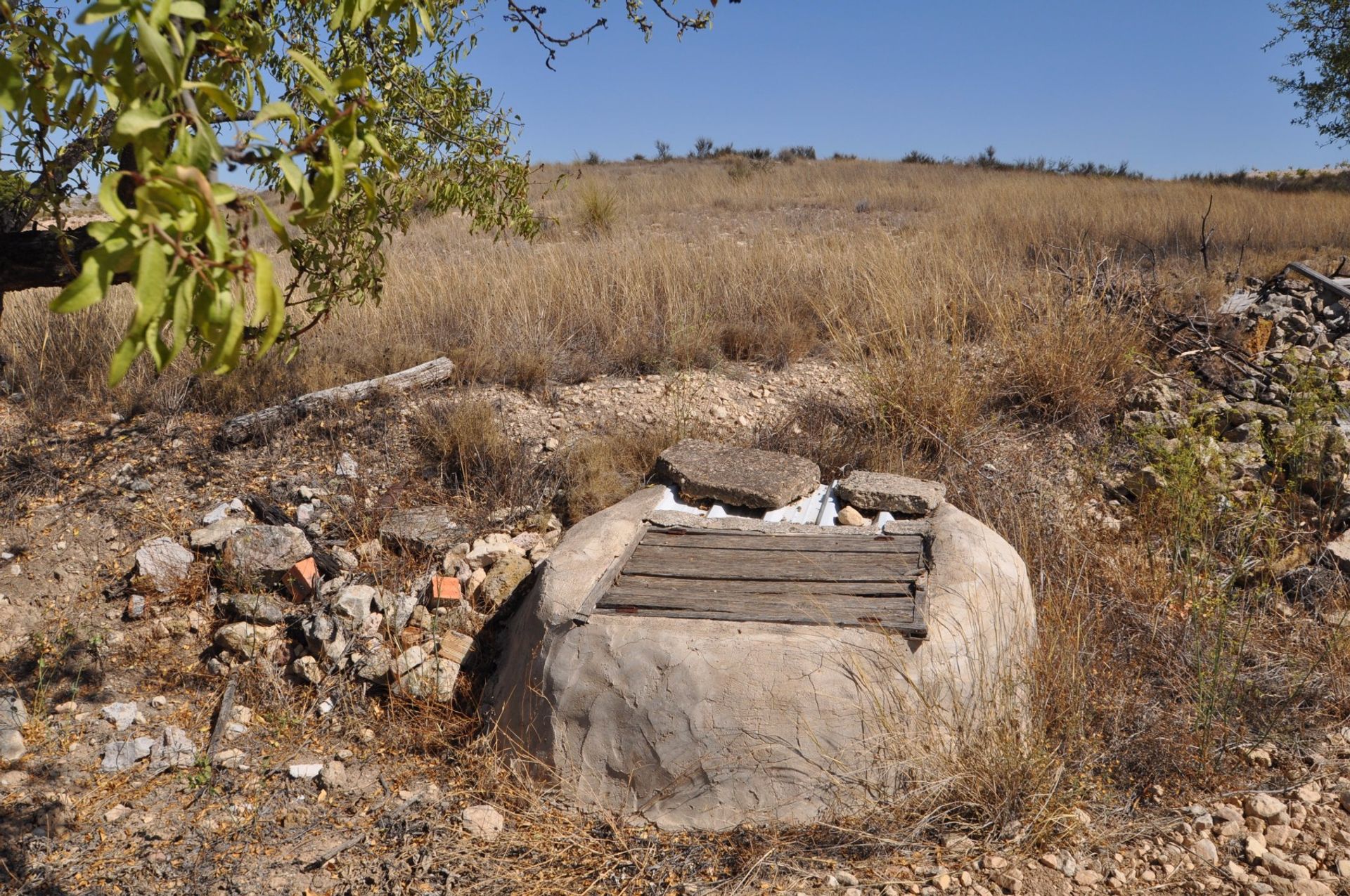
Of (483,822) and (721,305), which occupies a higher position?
(721,305)

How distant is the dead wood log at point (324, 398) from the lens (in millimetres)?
4871

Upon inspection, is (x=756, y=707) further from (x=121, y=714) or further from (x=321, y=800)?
(x=121, y=714)

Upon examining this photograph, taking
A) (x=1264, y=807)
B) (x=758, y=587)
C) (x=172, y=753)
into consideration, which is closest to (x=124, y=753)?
(x=172, y=753)

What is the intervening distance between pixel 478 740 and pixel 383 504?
179cm

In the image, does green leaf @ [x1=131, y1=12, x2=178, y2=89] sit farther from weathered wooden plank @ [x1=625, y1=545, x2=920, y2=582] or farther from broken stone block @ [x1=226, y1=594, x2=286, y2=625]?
broken stone block @ [x1=226, y1=594, x2=286, y2=625]

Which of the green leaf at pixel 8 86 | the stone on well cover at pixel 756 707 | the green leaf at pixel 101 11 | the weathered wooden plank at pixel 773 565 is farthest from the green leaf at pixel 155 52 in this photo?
the weathered wooden plank at pixel 773 565

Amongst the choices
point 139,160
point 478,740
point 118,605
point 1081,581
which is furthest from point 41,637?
point 1081,581

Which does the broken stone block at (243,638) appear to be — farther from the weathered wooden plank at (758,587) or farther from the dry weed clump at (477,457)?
the weathered wooden plank at (758,587)

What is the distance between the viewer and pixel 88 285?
1103 millimetres

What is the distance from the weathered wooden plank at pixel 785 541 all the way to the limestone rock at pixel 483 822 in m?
1.16

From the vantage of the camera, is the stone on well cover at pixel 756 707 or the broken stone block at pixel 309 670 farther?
the broken stone block at pixel 309 670

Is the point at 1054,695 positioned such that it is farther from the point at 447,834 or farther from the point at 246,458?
the point at 246,458

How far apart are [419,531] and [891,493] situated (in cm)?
219

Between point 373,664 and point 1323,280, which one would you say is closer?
point 373,664
